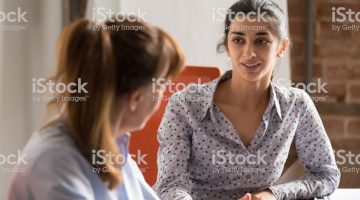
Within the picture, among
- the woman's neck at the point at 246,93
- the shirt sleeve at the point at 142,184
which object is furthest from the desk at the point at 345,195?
the shirt sleeve at the point at 142,184

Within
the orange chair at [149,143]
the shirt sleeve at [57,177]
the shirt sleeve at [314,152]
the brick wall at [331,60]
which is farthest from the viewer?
the brick wall at [331,60]

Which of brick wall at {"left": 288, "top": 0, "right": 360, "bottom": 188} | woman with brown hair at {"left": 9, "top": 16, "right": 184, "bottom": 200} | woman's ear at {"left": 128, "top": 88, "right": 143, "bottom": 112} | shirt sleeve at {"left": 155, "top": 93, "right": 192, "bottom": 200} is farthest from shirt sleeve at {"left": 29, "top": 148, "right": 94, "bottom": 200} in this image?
brick wall at {"left": 288, "top": 0, "right": 360, "bottom": 188}

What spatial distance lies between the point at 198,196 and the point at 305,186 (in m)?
0.26

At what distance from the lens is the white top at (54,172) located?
786mm

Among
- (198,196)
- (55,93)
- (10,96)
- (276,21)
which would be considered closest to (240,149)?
(198,196)

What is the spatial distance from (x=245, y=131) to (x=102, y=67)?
673 mm

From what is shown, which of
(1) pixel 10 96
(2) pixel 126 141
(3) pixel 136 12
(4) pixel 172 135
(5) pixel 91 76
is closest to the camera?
(5) pixel 91 76

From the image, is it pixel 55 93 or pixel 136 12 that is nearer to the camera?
pixel 55 93

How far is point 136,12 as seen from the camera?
2.17 m

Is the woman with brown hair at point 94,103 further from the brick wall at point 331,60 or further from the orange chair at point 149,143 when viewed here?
the brick wall at point 331,60

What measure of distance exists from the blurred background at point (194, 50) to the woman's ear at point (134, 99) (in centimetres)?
100

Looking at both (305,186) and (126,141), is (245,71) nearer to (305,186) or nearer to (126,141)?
(305,186)

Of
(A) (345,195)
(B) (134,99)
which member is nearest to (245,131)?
(A) (345,195)

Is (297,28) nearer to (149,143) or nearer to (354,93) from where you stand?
(354,93)
